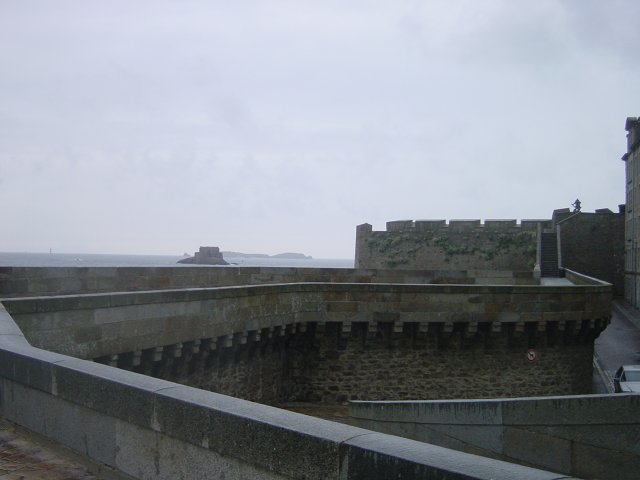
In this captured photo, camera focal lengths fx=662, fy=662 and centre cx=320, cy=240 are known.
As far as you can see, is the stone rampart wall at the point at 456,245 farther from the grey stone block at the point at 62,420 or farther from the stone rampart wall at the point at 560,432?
the grey stone block at the point at 62,420

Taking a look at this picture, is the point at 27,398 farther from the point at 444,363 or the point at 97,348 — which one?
the point at 444,363

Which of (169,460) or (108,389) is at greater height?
(108,389)

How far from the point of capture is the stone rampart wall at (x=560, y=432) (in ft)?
25.8

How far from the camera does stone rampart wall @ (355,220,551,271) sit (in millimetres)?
32969

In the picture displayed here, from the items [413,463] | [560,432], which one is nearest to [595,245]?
[560,432]

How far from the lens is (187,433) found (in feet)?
13.6

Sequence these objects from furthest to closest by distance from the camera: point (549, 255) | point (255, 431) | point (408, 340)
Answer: point (549, 255) < point (408, 340) < point (255, 431)

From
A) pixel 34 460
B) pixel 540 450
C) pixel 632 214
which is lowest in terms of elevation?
pixel 540 450

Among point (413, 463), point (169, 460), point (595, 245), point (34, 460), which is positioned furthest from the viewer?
point (595, 245)

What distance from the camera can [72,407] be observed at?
507cm

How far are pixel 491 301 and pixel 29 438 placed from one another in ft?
39.3

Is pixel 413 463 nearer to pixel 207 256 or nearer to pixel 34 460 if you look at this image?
pixel 34 460

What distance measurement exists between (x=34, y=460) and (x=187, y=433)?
163 centimetres

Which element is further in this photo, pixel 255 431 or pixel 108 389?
pixel 108 389
